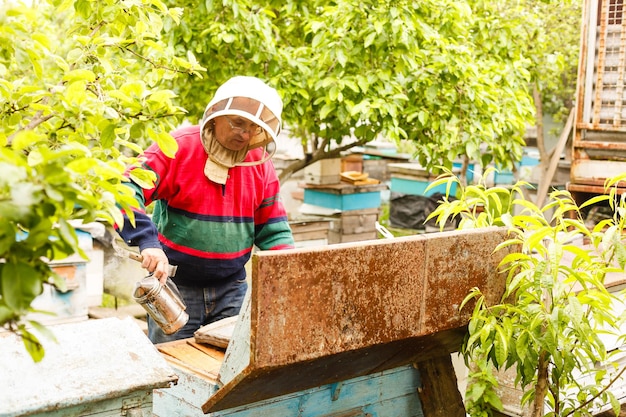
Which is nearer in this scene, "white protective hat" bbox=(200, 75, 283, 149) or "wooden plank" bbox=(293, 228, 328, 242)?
"white protective hat" bbox=(200, 75, 283, 149)

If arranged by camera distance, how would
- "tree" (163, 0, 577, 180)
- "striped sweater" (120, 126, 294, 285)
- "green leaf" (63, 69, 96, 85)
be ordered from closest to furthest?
"green leaf" (63, 69, 96, 85), "striped sweater" (120, 126, 294, 285), "tree" (163, 0, 577, 180)

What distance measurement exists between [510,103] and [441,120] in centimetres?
87

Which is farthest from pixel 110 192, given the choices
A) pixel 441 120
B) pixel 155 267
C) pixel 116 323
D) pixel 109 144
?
pixel 441 120

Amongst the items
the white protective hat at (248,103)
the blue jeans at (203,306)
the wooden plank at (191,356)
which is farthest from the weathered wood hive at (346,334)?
the white protective hat at (248,103)

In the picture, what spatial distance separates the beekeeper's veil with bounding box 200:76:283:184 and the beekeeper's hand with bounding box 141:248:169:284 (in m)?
0.52

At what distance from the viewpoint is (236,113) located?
324 cm

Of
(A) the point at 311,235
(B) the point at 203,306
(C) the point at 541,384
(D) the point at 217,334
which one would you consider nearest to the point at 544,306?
(C) the point at 541,384

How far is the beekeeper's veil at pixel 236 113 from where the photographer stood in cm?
329

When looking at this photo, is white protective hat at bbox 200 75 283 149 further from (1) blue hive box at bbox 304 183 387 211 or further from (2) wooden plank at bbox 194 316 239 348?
(1) blue hive box at bbox 304 183 387 211

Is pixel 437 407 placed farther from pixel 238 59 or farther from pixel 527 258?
pixel 238 59

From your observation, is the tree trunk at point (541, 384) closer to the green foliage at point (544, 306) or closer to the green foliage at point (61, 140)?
the green foliage at point (544, 306)

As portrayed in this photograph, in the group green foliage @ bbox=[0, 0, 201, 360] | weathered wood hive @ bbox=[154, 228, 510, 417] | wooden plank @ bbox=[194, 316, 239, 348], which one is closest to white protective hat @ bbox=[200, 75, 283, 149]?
green foliage @ bbox=[0, 0, 201, 360]

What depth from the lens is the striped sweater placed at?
Result: 3.40 meters

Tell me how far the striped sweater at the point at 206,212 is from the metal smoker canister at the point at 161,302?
414 mm
